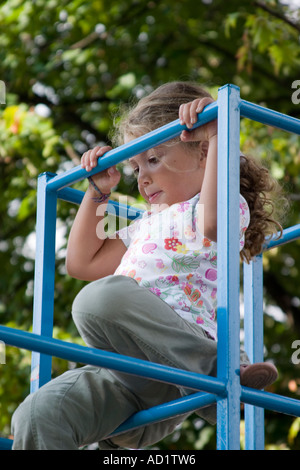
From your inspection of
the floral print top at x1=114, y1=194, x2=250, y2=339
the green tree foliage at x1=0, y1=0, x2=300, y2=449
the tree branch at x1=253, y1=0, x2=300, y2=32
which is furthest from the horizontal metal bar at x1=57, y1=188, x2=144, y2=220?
the tree branch at x1=253, y1=0, x2=300, y2=32

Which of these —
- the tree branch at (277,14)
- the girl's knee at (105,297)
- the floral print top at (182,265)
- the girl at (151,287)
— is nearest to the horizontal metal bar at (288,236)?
the girl at (151,287)

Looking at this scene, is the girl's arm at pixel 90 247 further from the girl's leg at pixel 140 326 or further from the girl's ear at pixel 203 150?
the girl's leg at pixel 140 326

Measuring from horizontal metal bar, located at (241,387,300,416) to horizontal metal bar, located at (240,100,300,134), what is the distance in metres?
0.52

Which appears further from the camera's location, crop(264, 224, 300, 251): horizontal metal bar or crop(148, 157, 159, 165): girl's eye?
crop(264, 224, 300, 251): horizontal metal bar

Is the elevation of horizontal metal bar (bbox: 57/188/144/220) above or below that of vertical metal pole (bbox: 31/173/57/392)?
above

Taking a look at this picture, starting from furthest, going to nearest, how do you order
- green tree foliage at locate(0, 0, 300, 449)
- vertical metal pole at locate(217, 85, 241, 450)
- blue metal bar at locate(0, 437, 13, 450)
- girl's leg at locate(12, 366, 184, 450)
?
green tree foliage at locate(0, 0, 300, 449)
blue metal bar at locate(0, 437, 13, 450)
girl's leg at locate(12, 366, 184, 450)
vertical metal pole at locate(217, 85, 241, 450)

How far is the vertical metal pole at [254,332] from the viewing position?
2.07 metres

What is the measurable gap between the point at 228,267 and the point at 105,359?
0.30 meters

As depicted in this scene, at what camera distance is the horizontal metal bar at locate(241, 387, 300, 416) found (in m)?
1.54

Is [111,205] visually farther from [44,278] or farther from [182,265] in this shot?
[182,265]

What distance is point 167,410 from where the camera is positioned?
1622mm

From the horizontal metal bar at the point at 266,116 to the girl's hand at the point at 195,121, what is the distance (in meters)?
0.07

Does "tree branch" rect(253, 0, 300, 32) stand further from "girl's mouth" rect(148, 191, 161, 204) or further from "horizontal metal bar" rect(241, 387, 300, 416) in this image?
"horizontal metal bar" rect(241, 387, 300, 416)

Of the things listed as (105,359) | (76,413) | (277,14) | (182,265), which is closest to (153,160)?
(182,265)
